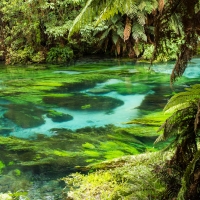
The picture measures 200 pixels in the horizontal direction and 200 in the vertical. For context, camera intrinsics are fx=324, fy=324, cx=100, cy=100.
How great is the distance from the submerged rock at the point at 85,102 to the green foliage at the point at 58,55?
14.3ft

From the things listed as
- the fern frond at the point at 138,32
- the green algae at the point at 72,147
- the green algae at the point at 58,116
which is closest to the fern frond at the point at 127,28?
the fern frond at the point at 138,32

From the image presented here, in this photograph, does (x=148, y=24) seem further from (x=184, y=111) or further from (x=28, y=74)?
(x=184, y=111)

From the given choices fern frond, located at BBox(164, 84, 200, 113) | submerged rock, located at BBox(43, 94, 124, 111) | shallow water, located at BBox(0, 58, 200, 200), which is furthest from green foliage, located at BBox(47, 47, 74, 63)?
fern frond, located at BBox(164, 84, 200, 113)

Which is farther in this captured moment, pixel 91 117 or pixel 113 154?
pixel 91 117

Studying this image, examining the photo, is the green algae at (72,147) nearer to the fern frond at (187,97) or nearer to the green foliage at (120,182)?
the green foliage at (120,182)

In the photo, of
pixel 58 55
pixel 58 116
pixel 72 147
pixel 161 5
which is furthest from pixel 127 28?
pixel 161 5

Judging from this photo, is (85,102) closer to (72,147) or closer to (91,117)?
(91,117)

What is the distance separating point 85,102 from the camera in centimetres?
511

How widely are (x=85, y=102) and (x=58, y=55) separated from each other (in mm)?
4916

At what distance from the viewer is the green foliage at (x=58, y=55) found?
31.8ft

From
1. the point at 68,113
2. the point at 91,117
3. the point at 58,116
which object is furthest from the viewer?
the point at 68,113

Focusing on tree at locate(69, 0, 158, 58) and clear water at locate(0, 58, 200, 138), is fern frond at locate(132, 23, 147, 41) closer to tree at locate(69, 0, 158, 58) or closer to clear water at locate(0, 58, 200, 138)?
tree at locate(69, 0, 158, 58)

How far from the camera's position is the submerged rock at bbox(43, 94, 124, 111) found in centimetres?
482

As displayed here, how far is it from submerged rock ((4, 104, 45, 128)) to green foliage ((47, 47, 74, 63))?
486cm
